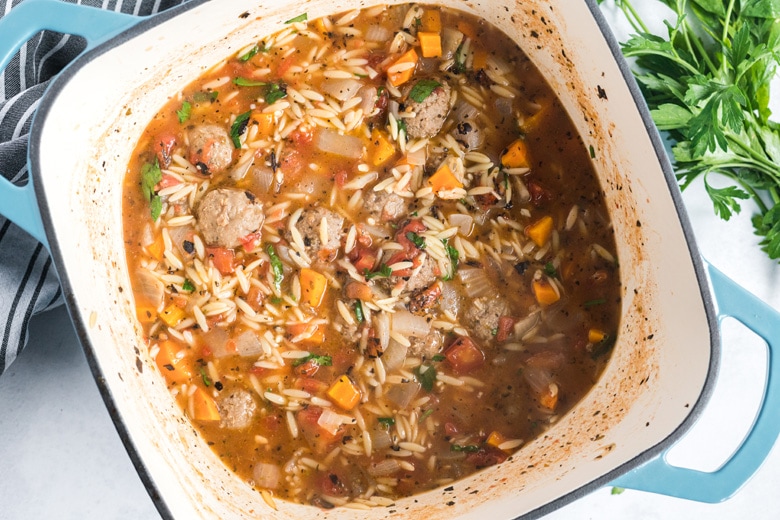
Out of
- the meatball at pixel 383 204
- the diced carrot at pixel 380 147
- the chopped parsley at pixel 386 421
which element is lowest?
the chopped parsley at pixel 386 421

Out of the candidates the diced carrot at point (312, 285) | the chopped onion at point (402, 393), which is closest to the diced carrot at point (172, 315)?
the diced carrot at point (312, 285)

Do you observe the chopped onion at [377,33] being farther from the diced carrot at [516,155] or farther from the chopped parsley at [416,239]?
the chopped parsley at [416,239]

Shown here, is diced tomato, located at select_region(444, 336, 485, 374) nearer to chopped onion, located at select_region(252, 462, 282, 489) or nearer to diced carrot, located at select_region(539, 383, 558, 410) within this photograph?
diced carrot, located at select_region(539, 383, 558, 410)

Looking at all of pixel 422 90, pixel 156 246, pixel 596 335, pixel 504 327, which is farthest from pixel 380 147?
pixel 596 335

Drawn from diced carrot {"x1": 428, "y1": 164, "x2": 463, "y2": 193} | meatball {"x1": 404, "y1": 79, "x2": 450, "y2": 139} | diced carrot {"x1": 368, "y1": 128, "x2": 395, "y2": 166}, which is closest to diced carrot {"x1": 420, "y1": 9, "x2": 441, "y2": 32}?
meatball {"x1": 404, "y1": 79, "x2": 450, "y2": 139}

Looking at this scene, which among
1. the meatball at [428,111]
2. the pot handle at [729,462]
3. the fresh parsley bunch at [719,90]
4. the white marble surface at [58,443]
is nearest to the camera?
the pot handle at [729,462]

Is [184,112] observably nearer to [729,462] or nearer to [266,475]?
[266,475]

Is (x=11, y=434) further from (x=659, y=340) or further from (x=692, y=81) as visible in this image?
(x=692, y=81)
